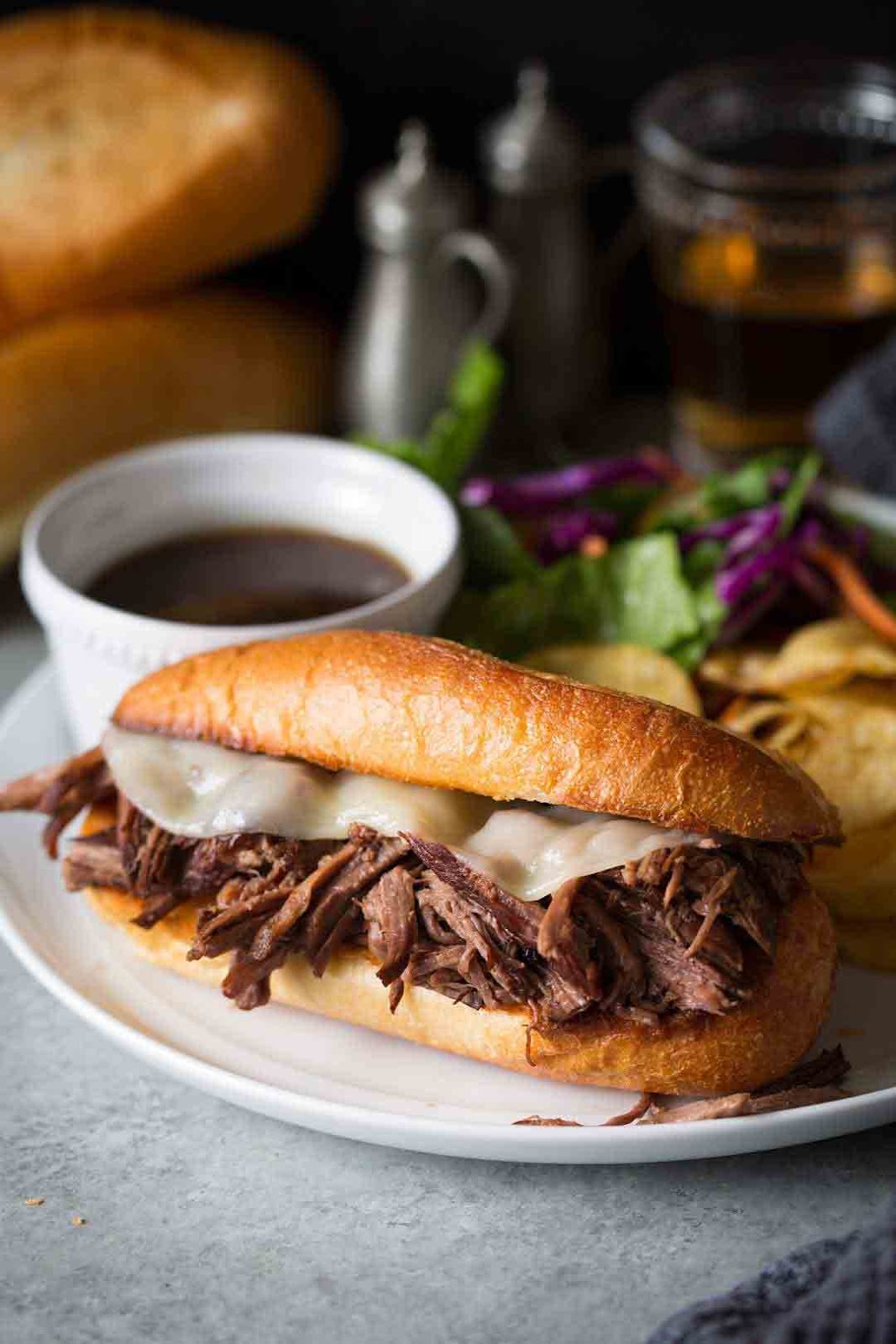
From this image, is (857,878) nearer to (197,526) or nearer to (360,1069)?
(360,1069)

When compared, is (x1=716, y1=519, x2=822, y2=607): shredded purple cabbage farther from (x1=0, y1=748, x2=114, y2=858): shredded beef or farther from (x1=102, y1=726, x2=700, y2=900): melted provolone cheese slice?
(x1=0, y1=748, x2=114, y2=858): shredded beef

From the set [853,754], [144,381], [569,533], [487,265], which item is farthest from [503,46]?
[853,754]

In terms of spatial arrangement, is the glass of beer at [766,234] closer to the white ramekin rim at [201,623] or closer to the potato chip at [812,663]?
the potato chip at [812,663]

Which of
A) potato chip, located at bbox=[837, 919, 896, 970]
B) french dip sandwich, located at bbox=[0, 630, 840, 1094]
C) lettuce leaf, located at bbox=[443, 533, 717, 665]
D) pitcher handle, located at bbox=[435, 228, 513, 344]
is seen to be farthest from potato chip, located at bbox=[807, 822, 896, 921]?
pitcher handle, located at bbox=[435, 228, 513, 344]

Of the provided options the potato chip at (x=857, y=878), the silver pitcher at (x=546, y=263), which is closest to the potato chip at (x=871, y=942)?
the potato chip at (x=857, y=878)

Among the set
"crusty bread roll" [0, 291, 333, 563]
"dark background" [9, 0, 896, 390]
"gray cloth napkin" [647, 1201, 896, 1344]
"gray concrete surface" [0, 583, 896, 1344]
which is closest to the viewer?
"gray cloth napkin" [647, 1201, 896, 1344]

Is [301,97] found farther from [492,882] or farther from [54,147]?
[492,882]
